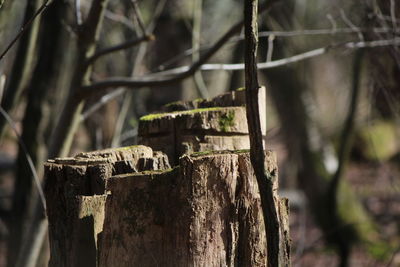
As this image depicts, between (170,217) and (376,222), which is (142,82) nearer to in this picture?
(170,217)

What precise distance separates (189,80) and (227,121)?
618 cm

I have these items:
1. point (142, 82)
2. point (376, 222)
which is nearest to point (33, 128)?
point (142, 82)

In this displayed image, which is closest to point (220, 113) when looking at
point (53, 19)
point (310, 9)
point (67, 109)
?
point (67, 109)

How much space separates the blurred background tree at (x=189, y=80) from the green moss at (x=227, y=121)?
1161mm

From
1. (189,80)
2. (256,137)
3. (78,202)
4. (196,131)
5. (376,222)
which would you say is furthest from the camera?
(376,222)

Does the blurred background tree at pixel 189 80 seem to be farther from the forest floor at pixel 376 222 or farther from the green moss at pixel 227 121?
the green moss at pixel 227 121

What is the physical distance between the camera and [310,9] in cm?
946

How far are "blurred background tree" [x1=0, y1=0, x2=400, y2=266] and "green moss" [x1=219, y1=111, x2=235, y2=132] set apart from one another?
116cm

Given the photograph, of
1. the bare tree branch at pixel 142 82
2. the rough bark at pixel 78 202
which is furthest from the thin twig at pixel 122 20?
the rough bark at pixel 78 202

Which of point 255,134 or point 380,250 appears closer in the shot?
point 255,134

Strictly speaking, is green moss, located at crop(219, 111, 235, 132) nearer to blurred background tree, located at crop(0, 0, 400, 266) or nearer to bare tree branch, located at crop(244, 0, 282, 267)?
bare tree branch, located at crop(244, 0, 282, 267)

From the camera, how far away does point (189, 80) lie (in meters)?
8.92

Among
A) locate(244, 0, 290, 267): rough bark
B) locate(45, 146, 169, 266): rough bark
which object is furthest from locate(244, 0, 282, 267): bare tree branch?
locate(45, 146, 169, 266): rough bark

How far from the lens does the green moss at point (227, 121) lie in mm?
Answer: 2779
